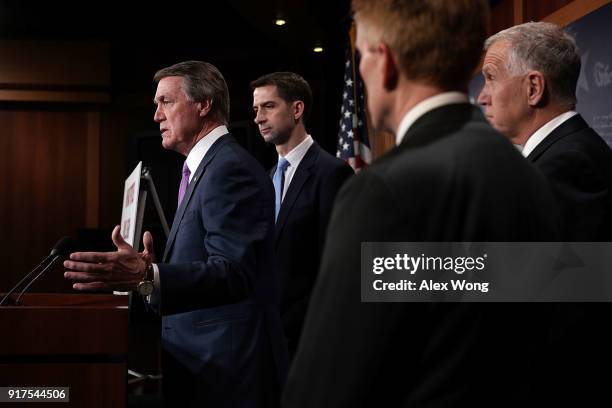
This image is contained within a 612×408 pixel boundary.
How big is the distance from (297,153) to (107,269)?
180 centimetres

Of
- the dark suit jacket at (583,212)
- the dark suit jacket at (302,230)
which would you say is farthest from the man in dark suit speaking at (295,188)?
the dark suit jacket at (583,212)

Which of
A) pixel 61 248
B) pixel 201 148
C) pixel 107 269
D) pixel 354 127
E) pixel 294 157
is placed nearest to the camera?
pixel 107 269

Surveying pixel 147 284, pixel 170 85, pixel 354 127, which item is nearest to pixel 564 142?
pixel 147 284

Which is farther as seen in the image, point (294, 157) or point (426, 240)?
point (294, 157)

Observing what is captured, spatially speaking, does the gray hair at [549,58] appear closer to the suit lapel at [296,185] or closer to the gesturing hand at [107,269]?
the gesturing hand at [107,269]

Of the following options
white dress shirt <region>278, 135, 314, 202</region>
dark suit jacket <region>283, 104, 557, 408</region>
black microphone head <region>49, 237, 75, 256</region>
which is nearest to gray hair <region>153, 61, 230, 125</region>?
black microphone head <region>49, 237, 75, 256</region>

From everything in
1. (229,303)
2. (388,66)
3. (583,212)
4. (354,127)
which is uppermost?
(354,127)

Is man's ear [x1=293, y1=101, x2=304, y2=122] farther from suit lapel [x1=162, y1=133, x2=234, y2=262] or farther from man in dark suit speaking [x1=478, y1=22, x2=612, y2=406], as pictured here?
man in dark suit speaking [x1=478, y1=22, x2=612, y2=406]

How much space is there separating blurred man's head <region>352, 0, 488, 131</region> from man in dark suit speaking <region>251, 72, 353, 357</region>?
212 cm

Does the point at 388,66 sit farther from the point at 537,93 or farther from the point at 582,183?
the point at 537,93

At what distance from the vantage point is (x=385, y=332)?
90cm

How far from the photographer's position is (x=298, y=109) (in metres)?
3.63

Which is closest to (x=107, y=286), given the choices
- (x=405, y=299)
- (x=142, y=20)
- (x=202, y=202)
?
(x=202, y=202)

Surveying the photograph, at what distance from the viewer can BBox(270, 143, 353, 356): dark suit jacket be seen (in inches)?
121
